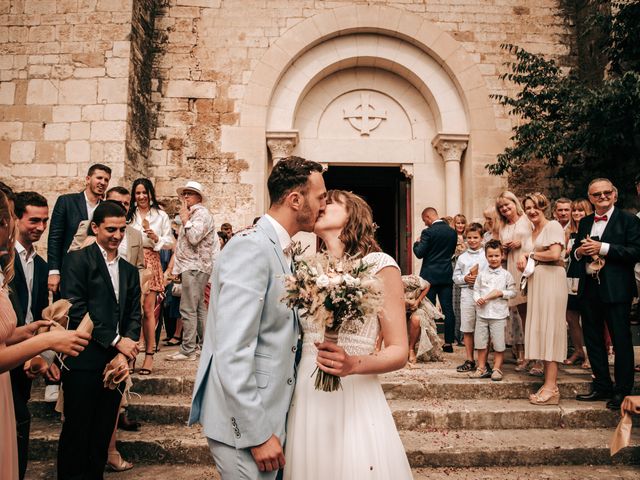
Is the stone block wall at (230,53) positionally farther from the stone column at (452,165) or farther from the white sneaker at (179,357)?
the white sneaker at (179,357)

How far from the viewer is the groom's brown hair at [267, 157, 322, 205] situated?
2006 mm

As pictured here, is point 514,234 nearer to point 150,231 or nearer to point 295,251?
point 295,251

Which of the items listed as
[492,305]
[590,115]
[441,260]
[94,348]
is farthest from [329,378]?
[590,115]

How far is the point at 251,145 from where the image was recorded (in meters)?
8.67

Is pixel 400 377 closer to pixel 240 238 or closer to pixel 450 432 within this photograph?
pixel 450 432

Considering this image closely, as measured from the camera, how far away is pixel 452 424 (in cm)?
426

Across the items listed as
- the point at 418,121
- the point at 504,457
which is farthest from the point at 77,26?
the point at 504,457

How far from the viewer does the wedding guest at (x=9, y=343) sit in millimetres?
1881

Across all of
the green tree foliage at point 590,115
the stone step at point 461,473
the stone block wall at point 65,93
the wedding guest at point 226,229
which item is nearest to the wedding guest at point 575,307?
the green tree foliage at point 590,115

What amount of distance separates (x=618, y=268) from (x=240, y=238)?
13.5ft

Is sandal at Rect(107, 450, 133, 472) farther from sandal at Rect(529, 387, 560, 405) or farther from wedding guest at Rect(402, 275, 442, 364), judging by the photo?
sandal at Rect(529, 387, 560, 405)

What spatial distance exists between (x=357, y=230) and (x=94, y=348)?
6.52ft

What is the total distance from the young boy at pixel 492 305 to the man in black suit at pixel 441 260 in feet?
4.79

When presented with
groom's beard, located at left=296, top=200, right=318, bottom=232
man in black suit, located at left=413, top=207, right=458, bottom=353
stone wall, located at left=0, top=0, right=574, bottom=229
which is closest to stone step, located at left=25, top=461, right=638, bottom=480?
groom's beard, located at left=296, top=200, right=318, bottom=232
